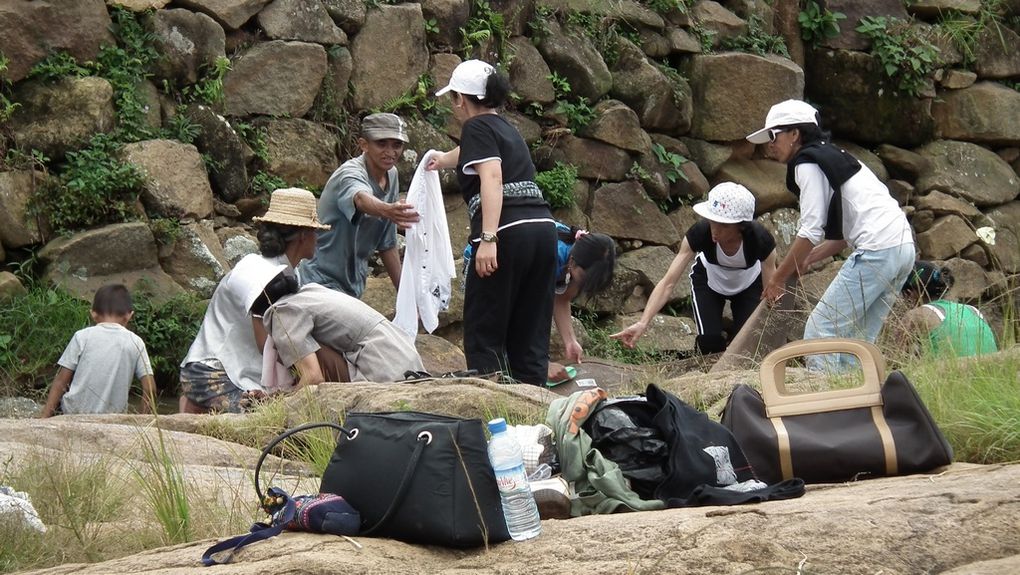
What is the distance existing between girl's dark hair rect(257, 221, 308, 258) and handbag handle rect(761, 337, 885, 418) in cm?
315

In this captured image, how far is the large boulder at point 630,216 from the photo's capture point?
1129 cm

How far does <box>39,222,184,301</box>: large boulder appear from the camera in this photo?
8148mm

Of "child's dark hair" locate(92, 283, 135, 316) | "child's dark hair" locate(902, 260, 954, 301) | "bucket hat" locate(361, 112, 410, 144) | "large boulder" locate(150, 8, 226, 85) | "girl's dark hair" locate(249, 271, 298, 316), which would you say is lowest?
"child's dark hair" locate(902, 260, 954, 301)

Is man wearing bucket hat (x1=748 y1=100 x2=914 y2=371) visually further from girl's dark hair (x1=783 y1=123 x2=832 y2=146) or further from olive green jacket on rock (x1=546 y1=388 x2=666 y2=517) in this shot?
olive green jacket on rock (x1=546 y1=388 x2=666 y2=517)

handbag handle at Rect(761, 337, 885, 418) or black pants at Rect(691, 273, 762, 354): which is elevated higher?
handbag handle at Rect(761, 337, 885, 418)

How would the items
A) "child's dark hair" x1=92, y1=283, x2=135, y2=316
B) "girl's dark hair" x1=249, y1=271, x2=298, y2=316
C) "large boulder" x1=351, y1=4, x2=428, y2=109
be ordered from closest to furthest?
"girl's dark hair" x1=249, y1=271, x2=298, y2=316 < "child's dark hair" x1=92, y1=283, x2=135, y2=316 < "large boulder" x1=351, y1=4, x2=428, y2=109

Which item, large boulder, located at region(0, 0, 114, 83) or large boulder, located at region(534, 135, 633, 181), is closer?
large boulder, located at region(0, 0, 114, 83)

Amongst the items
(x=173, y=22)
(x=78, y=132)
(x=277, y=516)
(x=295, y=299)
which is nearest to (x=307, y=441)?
(x=295, y=299)

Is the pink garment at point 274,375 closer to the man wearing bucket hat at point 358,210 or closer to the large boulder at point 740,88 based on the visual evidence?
the man wearing bucket hat at point 358,210

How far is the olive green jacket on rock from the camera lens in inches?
148

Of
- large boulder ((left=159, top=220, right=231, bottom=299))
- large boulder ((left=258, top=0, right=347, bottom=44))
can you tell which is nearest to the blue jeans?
large boulder ((left=159, top=220, right=231, bottom=299))

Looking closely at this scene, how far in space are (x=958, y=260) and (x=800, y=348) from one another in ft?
29.1

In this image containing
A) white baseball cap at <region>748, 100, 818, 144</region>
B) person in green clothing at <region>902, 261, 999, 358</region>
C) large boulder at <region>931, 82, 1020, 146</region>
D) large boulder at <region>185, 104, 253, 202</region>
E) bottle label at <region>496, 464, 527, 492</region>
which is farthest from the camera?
large boulder at <region>931, 82, 1020, 146</region>

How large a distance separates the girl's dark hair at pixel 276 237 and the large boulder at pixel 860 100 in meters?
7.38
